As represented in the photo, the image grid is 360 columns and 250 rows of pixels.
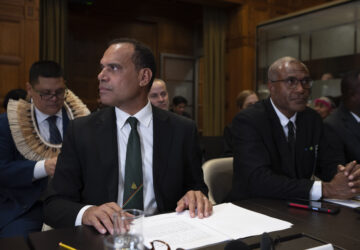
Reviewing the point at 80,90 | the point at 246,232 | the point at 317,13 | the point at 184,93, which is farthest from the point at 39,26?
the point at 246,232

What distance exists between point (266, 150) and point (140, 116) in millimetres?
727

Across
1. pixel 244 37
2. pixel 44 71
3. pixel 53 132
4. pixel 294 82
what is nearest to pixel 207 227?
pixel 294 82

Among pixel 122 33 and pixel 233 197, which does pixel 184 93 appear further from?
pixel 233 197

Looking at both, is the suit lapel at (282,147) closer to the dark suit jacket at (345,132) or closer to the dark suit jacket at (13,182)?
the dark suit jacket at (345,132)

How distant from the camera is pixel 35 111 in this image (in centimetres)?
226

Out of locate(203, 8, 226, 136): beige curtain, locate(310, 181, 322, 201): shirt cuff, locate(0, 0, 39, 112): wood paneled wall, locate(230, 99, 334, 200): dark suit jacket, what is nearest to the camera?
locate(310, 181, 322, 201): shirt cuff

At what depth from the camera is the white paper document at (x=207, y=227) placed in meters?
1.01

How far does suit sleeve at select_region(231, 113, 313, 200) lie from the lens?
1678mm

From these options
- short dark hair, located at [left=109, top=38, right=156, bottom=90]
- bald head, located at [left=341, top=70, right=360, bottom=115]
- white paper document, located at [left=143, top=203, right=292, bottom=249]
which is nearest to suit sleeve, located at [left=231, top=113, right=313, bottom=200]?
white paper document, located at [left=143, top=203, right=292, bottom=249]

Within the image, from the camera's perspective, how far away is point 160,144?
1629 millimetres

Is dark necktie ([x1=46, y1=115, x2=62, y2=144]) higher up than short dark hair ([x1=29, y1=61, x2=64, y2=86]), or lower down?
lower down

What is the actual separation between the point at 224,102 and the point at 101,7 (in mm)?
3030

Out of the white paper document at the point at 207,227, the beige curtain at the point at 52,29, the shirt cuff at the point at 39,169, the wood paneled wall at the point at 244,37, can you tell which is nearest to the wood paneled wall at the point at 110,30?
the beige curtain at the point at 52,29

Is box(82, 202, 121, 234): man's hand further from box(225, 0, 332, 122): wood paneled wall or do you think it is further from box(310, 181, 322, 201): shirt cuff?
box(225, 0, 332, 122): wood paneled wall
